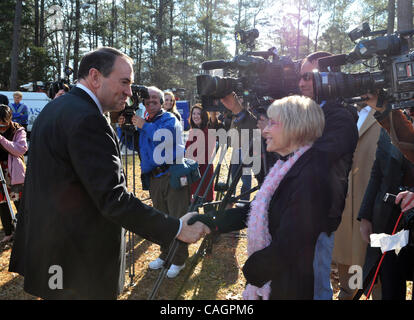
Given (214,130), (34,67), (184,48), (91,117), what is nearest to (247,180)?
(214,130)

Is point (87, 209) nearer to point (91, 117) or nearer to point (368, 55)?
point (91, 117)

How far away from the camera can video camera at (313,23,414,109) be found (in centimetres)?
169

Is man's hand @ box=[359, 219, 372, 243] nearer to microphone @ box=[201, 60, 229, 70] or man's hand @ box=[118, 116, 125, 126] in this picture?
microphone @ box=[201, 60, 229, 70]

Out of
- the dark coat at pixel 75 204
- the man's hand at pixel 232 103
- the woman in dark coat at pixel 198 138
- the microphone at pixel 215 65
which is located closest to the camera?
the dark coat at pixel 75 204

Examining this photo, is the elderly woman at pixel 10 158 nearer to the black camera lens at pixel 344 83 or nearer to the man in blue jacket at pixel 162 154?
the man in blue jacket at pixel 162 154

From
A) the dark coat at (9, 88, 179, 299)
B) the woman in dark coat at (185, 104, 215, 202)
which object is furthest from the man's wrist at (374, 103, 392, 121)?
the woman in dark coat at (185, 104, 215, 202)

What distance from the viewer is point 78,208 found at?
5.38 feet

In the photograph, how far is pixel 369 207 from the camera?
8.17ft

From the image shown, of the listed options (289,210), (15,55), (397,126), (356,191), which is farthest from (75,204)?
(15,55)

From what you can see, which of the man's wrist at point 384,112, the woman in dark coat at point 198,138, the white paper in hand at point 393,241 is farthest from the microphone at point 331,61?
the woman in dark coat at point 198,138

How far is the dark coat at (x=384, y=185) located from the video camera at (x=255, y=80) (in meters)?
0.81

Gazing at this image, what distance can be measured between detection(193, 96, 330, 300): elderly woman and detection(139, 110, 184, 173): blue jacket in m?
1.91

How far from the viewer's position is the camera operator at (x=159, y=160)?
350 cm

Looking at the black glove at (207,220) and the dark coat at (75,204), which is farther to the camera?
the black glove at (207,220)
